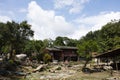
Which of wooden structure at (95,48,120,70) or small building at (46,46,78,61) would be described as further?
small building at (46,46,78,61)

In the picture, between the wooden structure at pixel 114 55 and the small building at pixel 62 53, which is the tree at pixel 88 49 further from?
the small building at pixel 62 53

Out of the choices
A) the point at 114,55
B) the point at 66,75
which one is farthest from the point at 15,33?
the point at 114,55

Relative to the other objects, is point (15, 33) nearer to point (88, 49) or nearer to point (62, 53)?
point (88, 49)

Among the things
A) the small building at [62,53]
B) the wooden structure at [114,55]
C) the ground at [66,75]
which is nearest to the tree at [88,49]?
the wooden structure at [114,55]

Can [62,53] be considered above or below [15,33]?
below

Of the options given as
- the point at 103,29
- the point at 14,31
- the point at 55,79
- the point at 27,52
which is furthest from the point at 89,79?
the point at 27,52

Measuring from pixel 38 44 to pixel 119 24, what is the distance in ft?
77.7

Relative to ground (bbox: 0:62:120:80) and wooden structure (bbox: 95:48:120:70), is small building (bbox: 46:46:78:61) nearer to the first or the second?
wooden structure (bbox: 95:48:120:70)

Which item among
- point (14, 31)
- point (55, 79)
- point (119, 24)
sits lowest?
point (55, 79)

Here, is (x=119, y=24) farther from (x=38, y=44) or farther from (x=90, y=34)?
(x=90, y=34)

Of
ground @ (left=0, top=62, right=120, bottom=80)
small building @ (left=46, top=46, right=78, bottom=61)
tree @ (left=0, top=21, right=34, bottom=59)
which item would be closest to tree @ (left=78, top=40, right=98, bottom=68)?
ground @ (left=0, top=62, right=120, bottom=80)

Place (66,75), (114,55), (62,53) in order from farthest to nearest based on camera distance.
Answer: (62,53) < (114,55) < (66,75)

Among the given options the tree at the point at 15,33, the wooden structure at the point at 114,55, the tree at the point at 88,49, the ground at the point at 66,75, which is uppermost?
the tree at the point at 15,33

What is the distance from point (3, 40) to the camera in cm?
4516
